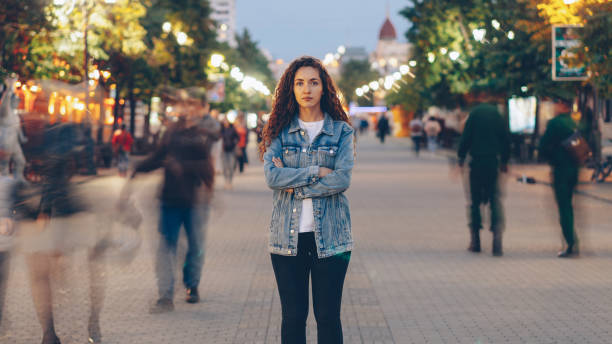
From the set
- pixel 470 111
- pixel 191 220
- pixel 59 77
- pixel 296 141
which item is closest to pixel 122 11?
pixel 59 77

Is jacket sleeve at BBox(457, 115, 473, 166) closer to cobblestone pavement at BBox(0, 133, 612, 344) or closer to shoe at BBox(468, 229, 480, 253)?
shoe at BBox(468, 229, 480, 253)

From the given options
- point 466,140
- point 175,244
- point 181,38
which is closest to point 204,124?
point 175,244

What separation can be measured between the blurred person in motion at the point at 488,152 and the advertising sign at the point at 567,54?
6.85 metres

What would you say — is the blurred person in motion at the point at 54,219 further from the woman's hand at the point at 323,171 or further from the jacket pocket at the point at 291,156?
the woman's hand at the point at 323,171

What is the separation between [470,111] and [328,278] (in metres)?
7.40

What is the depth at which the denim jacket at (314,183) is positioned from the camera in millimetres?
4660

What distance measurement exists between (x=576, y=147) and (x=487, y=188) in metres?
1.11

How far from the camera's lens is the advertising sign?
A: 18545 millimetres

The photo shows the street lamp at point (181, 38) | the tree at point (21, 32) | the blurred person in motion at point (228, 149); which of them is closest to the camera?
the tree at point (21, 32)

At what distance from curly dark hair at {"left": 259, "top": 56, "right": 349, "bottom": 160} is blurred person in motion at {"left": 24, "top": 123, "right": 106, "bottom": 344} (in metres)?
2.01

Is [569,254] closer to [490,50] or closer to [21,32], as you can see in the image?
[21,32]

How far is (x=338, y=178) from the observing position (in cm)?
468

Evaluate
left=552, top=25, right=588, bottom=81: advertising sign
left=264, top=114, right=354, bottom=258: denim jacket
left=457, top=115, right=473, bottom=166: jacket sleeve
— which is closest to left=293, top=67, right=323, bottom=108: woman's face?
left=264, top=114, right=354, bottom=258: denim jacket

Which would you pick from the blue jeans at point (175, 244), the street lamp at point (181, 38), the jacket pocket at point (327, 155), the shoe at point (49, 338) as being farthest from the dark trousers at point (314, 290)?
the street lamp at point (181, 38)
